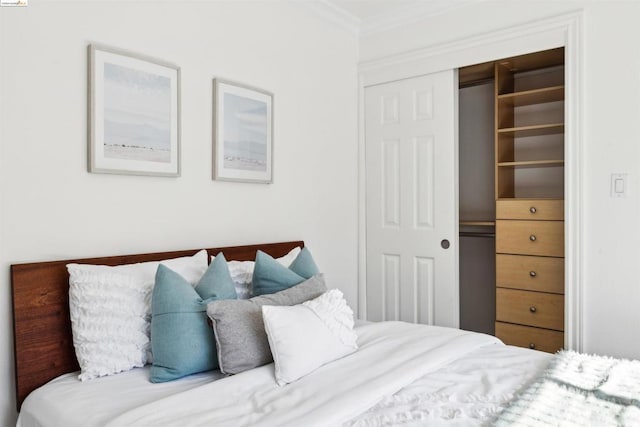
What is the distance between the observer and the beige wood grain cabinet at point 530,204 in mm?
2906

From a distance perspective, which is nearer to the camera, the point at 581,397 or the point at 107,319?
the point at 581,397

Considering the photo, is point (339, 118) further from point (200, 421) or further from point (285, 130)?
point (200, 421)

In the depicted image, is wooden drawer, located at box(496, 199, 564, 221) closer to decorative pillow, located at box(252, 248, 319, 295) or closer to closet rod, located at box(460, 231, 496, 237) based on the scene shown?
closet rod, located at box(460, 231, 496, 237)

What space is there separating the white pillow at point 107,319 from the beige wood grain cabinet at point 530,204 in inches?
88.4

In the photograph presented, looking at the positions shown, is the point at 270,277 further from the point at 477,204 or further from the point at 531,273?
the point at 477,204

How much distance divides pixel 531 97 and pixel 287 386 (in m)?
2.56

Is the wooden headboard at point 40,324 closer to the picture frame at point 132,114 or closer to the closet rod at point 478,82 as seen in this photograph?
the picture frame at point 132,114

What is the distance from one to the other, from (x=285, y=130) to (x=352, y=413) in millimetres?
1961

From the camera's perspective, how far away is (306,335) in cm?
177

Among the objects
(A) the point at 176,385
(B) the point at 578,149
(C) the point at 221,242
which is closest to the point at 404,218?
(B) the point at 578,149

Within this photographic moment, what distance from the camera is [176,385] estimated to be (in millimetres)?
1695

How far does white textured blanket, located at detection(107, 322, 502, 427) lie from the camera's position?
1.37m

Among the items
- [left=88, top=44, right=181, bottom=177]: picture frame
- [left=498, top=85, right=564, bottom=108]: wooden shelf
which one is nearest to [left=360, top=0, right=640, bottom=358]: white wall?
[left=498, top=85, right=564, bottom=108]: wooden shelf

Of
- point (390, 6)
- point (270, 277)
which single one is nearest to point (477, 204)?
point (390, 6)
